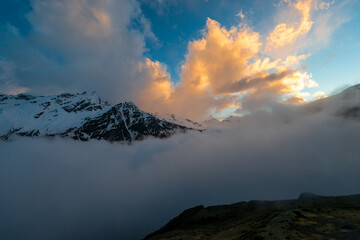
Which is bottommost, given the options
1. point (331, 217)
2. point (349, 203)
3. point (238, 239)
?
point (349, 203)

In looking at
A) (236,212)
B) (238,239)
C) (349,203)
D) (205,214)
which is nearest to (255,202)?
(236,212)

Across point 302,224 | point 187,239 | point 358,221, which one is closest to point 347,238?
point 302,224

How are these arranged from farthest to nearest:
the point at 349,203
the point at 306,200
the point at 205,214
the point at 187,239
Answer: the point at 205,214 → the point at 306,200 → the point at 349,203 → the point at 187,239

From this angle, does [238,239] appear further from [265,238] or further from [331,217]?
[331,217]

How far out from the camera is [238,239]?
54.9 metres

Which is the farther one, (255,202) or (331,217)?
(255,202)

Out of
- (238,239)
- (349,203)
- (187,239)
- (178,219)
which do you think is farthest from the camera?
(178,219)

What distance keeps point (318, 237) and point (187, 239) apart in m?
53.8

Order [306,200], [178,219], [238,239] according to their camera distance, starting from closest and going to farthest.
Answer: [238,239] < [306,200] < [178,219]

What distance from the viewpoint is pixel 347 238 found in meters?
39.2

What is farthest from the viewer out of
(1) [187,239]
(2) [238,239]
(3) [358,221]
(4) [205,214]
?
(4) [205,214]

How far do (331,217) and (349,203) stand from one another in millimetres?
63257

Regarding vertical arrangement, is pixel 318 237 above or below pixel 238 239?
above

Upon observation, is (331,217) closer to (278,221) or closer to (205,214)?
(278,221)
